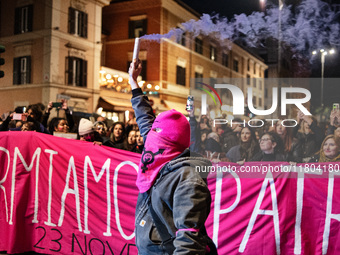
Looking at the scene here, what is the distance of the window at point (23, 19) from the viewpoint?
19.6m

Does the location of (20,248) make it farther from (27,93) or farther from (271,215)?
(27,93)

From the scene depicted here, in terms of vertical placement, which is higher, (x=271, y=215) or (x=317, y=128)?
(x=317, y=128)

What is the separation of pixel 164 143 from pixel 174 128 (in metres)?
0.10

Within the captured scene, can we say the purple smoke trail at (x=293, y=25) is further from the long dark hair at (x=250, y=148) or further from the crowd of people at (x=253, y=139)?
the long dark hair at (x=250, y=148)

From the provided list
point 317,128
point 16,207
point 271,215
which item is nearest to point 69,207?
point 16,207

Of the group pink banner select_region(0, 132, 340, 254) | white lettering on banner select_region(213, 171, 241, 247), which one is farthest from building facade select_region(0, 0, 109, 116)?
white lettering on banner select_region(213, 171, 241, 247)

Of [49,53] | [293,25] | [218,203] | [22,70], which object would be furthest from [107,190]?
[22,70]

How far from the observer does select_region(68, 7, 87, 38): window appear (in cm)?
2027

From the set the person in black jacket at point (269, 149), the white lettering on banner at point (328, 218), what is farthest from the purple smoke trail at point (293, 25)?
the white lettering on banner at point (328, 218)

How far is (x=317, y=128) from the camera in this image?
18.2ft

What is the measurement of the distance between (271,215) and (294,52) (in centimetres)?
469

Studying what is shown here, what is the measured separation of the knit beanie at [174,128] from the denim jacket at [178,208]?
0.08m

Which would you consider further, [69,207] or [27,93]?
[27,93]

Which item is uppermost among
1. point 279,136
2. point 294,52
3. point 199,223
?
point 294,52
